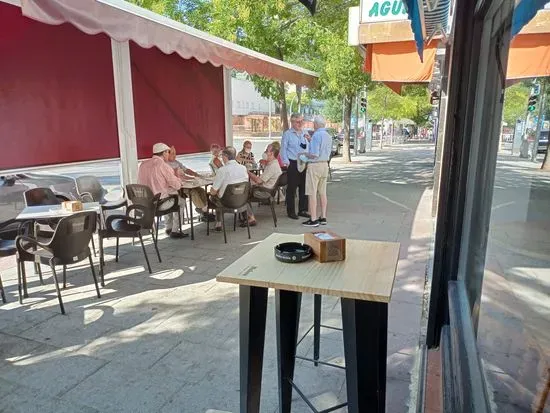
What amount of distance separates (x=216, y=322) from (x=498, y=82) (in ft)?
8.51

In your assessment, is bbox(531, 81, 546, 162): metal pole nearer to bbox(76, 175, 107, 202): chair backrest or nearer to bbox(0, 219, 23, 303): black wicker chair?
bbox(0, 219, 23, 303): black wicker chair

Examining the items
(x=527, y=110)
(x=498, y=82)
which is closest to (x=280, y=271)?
(x=527, y=110)

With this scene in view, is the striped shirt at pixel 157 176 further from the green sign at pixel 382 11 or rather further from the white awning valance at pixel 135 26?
the green sign at pixel 382 11

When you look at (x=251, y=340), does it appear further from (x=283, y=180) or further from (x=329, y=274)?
(x=283, y=180)

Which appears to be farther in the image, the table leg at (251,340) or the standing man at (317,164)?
the standing man at (317,164)

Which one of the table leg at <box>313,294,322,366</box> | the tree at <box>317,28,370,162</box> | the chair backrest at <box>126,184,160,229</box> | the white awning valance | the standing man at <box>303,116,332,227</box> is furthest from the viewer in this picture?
the tree at <box>317,28,370,162</box>

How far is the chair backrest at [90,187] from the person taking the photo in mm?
6051

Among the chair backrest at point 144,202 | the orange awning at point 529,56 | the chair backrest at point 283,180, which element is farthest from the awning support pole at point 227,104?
the orange awning at point 529,56

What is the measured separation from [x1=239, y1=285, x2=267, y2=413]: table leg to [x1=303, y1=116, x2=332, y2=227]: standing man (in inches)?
182

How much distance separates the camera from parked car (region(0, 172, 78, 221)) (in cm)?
613

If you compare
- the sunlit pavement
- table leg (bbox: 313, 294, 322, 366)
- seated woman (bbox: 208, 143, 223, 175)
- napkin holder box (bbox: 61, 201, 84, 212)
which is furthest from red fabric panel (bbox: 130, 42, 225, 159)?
the sunlit pavement

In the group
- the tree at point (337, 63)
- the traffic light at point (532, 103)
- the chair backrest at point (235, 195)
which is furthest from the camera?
the tree at point (337, 63)

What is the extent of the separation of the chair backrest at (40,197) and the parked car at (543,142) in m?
5.25

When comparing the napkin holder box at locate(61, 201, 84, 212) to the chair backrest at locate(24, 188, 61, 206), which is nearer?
the napkin holder box at locate(61, 201, 84, 212)
